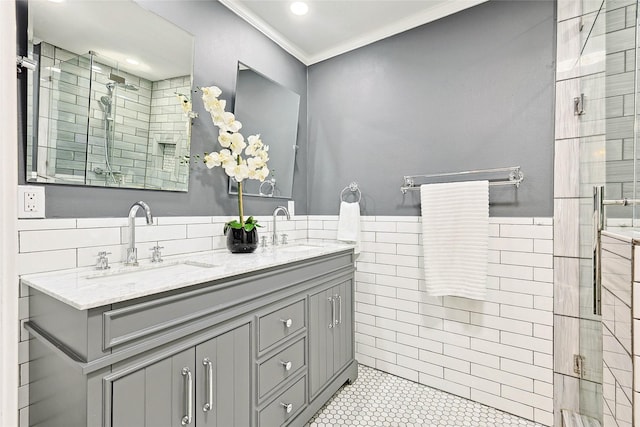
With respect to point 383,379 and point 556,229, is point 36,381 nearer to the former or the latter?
point 383,379

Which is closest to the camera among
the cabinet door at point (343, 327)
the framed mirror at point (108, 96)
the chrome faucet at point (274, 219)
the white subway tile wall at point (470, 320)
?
the framed mirror at point (108, 96)

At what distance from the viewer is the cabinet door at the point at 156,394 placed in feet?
3.04

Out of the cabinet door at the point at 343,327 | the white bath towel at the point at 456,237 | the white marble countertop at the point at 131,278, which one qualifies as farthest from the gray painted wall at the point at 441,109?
the white marble countertop at the point at 131,278

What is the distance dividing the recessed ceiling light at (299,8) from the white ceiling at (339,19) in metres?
0.03

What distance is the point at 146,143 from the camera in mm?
1584

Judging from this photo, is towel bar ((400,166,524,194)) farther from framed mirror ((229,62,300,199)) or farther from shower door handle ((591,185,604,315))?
framed mirror ((229,62,300,199))

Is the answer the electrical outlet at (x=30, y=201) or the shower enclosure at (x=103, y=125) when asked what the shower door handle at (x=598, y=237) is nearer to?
the shower enclosure at (x=103, y=125)

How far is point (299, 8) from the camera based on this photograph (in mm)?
2066

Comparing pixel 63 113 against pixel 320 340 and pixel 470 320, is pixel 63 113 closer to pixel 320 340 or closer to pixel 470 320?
pixel 320 340

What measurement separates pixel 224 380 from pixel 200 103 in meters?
1.50

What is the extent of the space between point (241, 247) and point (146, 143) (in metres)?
0.75

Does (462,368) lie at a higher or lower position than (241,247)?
lower

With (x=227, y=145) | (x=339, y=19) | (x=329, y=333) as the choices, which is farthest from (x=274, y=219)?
(x=339, y=19)

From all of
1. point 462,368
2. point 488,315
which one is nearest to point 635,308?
point 488,315
